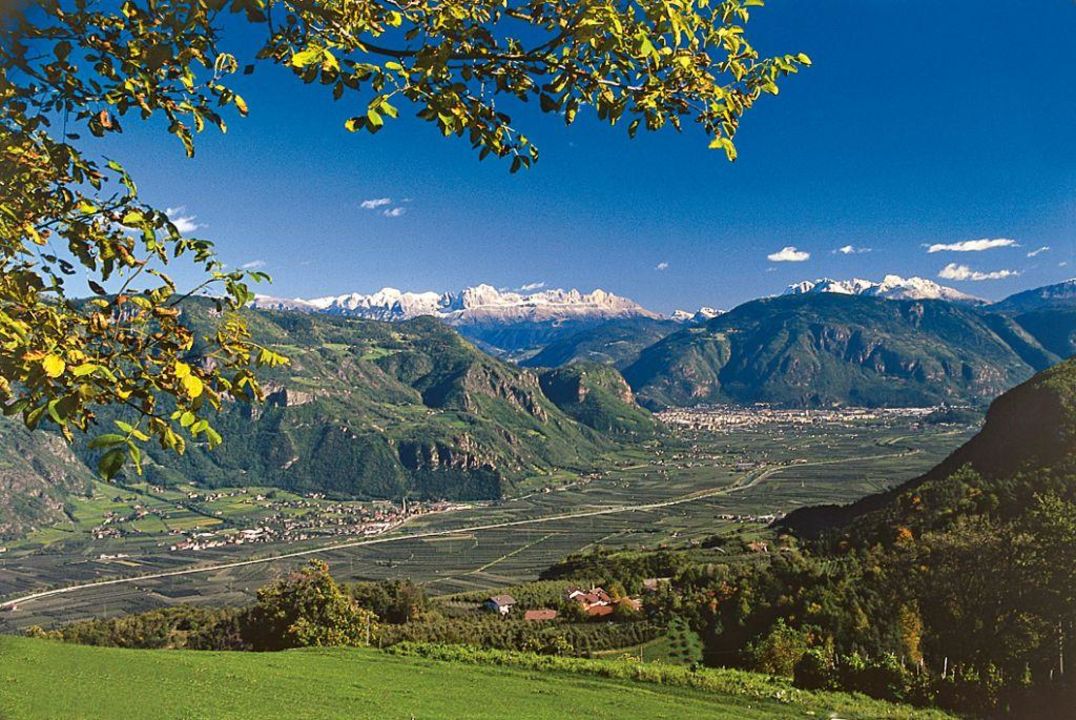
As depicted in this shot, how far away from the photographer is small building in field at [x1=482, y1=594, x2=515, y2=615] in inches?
2945

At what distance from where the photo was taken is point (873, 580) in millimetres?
51969

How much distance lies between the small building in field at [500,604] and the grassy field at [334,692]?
43.6 meters

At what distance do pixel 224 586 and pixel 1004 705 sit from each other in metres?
172

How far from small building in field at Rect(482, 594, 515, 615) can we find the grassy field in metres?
43.6

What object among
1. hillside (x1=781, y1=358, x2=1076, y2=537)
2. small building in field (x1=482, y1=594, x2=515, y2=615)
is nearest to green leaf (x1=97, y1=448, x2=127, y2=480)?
hillside (x1=781, y1=358, x2=1076, y2=537)

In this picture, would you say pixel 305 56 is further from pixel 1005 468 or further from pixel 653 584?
pixel 1005 468

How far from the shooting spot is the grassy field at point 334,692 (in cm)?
2172

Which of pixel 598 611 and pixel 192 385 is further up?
pixel 192 385

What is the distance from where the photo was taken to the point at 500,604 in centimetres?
7744

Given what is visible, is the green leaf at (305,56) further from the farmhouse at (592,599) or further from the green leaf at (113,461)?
the farmhouse at (592,599)

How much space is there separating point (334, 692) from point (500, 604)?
54.5m

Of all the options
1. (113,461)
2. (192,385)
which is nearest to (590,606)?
(192,385)

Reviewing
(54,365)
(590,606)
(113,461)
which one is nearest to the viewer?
(113,461)

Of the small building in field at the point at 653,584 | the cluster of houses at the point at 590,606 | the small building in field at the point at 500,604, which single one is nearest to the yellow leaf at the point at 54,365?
the cluster of houses at the point at 590,606
